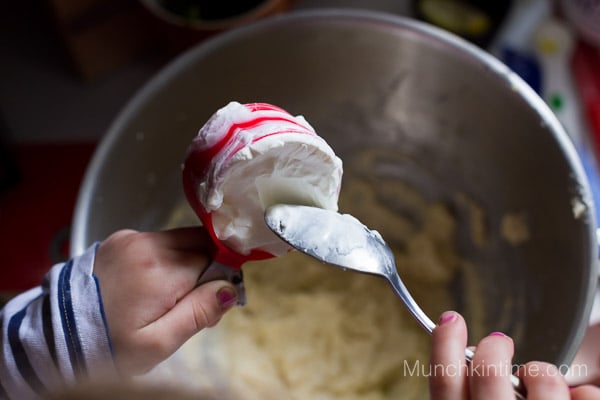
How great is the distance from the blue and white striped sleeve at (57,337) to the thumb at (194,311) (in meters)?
0.04

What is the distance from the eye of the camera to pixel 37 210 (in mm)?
797

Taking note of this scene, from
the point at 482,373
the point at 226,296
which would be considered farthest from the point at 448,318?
the point at 226,296

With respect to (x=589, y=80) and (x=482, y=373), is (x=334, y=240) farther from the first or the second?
(x=589, y=80)

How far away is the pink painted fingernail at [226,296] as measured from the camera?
448mm

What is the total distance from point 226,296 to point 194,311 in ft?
0.09

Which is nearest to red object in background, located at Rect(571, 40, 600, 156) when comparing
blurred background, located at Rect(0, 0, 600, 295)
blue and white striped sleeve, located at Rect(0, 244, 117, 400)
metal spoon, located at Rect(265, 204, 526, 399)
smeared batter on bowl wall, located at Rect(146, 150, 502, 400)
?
blurred background, located at Rect(0, 0, 600, 295)

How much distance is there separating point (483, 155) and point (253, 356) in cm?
34

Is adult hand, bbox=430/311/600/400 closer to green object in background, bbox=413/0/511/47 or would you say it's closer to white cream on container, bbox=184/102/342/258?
white cream on container, bbox=184/102/342/258

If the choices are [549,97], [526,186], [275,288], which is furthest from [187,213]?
[549,97]

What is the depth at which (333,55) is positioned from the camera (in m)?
0.69

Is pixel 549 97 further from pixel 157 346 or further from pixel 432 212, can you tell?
pixel 157 346

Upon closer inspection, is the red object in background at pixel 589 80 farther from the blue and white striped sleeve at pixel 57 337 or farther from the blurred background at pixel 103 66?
the blue and white striped sleeve at pixel 57 337

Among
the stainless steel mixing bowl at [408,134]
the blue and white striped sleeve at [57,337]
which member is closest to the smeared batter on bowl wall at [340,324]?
the stainless steel mixing bowl at [408,134]

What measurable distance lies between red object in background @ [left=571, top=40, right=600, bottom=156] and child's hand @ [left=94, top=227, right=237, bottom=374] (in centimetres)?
57
